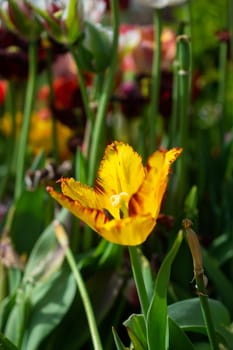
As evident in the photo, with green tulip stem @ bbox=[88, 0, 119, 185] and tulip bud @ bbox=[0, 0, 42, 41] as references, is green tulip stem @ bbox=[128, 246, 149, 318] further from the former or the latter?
tulip bud @ bbox=[0, 0, 42, 41]

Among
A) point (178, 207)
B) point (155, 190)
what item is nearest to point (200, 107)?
point (178, 207)

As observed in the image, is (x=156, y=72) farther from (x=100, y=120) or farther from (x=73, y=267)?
(x=73, y=267)

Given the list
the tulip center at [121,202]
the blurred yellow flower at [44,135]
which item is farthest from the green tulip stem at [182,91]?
the blurred yellow flower at [44,135]

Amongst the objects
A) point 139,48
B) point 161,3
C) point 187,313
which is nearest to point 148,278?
point 187,313

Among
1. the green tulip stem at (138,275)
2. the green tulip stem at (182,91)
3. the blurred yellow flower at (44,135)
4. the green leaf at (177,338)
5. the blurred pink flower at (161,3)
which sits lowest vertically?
the green leaf at (177,338)

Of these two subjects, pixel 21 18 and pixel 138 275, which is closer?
pixel 138 275

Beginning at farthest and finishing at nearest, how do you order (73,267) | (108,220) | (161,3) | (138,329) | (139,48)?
(139,48), (161,3), (73,267), (138,329), (108,220)

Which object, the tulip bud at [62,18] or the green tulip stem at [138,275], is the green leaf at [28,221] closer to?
the tulip bud at [62,18]
